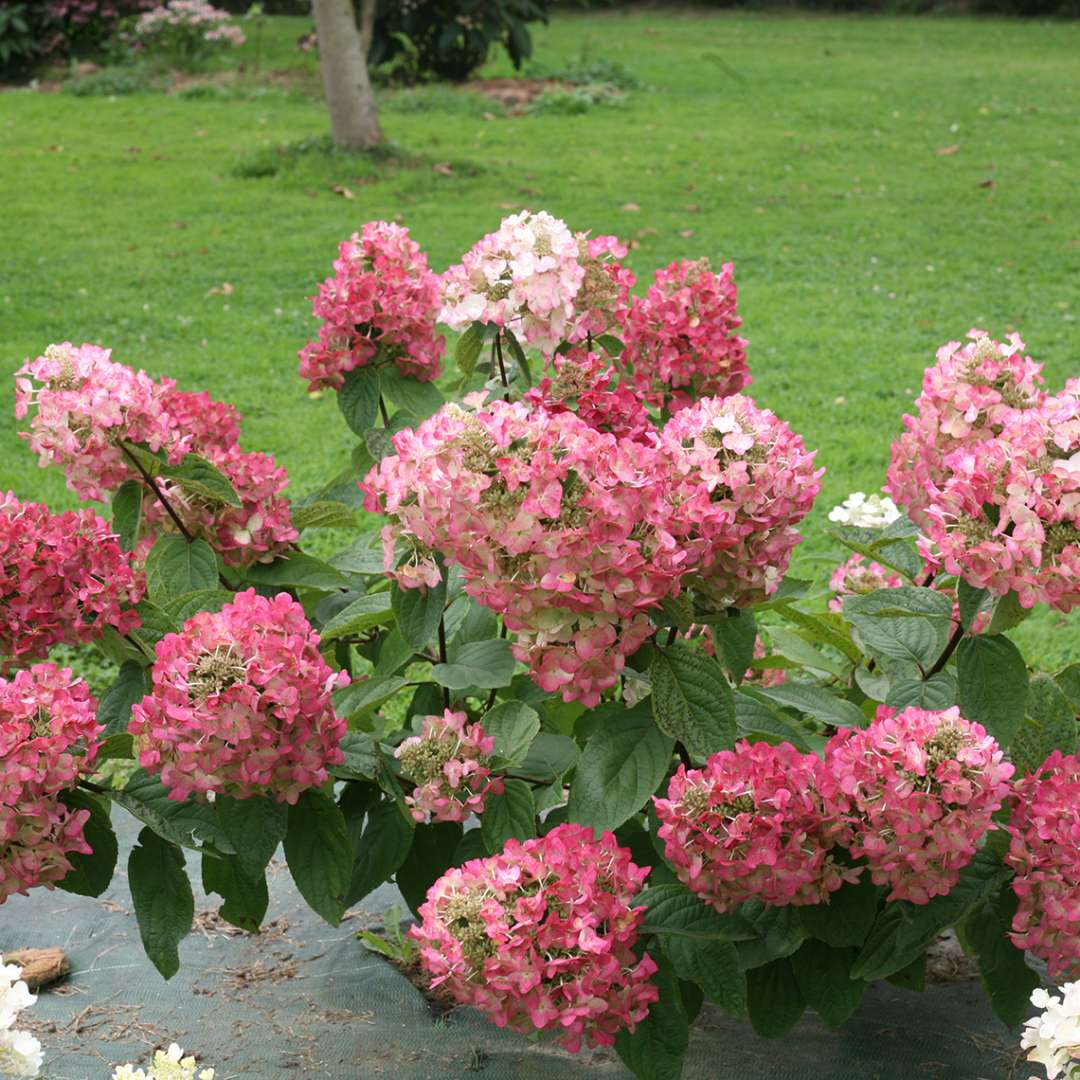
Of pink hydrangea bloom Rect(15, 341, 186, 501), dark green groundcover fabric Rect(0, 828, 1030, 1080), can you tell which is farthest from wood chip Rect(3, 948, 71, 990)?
pink hydrangea bloom Rect(15, 341, 186, 501)

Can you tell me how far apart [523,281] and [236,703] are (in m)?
0.88

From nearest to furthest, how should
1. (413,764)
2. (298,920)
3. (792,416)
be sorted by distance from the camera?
(413,764) < (298,920) < (792,416)

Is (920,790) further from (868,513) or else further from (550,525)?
(868,513)

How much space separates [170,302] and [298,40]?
979cm

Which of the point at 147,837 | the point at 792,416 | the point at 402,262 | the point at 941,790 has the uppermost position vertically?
the point at 402,262

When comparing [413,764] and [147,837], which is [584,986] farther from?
[147,837]

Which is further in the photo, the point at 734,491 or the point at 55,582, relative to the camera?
the point at 55,582

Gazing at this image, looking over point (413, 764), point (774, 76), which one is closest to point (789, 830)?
point (413, 764)

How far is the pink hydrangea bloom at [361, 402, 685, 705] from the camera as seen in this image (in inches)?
61.6

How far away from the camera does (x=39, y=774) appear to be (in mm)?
1749

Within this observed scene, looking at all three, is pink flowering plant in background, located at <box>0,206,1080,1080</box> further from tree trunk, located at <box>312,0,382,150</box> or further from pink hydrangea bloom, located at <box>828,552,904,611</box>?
tree trunk, located at <box>312,0,382,150</box>

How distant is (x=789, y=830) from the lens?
5.55ft

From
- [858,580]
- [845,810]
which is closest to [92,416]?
[845,810]

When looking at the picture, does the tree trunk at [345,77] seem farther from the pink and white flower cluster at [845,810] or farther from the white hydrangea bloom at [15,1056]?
the white hydrangea bloom at [15,1056]
